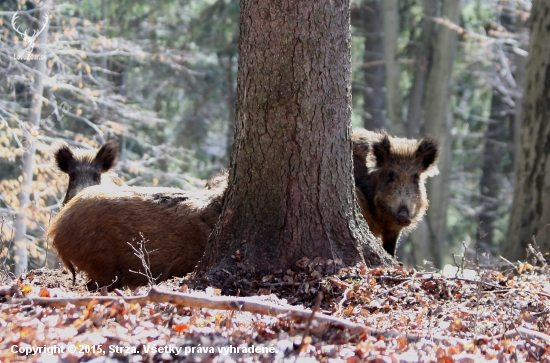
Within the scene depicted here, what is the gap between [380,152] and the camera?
1002 centimetres

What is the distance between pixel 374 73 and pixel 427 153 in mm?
15979

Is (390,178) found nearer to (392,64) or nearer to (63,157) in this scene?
(63,157)

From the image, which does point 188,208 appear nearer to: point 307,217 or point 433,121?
point 307,217

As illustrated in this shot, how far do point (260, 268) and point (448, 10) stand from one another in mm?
14933

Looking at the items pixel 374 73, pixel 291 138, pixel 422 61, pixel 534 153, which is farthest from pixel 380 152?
pixel 374 73

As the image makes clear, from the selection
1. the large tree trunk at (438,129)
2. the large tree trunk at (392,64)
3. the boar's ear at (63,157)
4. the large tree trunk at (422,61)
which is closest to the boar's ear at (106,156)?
the boar's ear at (63,157)

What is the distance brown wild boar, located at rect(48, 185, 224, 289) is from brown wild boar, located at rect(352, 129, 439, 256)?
295 centimetres

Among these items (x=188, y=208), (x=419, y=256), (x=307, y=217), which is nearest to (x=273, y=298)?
(x=307, y=217)

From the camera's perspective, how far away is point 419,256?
20047 millimetres

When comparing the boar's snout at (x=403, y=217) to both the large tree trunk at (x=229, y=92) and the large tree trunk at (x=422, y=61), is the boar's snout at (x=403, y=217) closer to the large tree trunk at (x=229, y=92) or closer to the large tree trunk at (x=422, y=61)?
the large tree trunk at (x=422, y=61)

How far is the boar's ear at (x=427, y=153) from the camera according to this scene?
32.9 feet

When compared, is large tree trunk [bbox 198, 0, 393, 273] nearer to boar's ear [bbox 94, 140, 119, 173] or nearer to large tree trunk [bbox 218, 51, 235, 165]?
boar's ear [bbox 94, 140, 119, 173]

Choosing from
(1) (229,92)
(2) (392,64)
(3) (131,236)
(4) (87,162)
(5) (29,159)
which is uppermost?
(2) (392,64)

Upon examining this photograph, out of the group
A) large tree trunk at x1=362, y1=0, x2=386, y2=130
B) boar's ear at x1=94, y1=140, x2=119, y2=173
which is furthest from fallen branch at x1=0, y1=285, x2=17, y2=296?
large tree trunk at x1=362, y1=0, x2=386, y2=130
